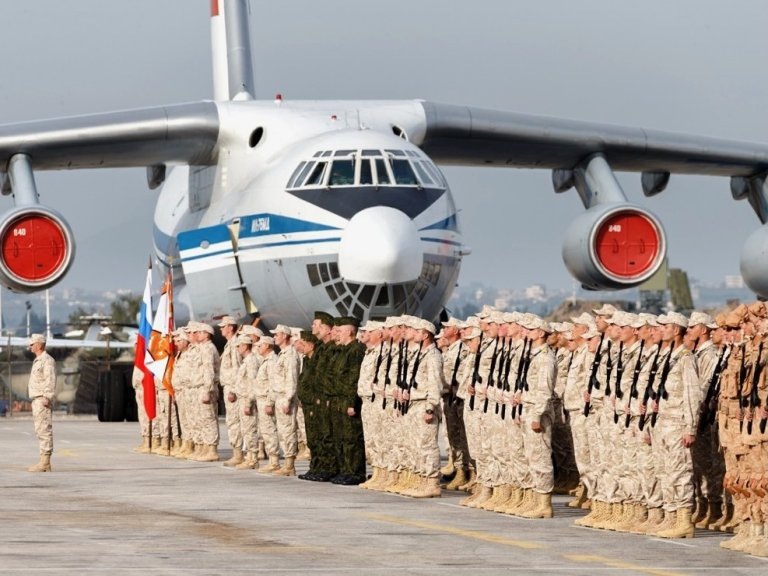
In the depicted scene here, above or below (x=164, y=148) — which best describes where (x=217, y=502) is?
below

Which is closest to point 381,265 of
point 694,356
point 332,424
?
point 332,424

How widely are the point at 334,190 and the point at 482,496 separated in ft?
20.7

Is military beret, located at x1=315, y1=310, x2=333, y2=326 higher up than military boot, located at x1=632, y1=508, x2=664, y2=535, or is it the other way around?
military beret, located at x1=315, y1=310, x2=333, y2=326

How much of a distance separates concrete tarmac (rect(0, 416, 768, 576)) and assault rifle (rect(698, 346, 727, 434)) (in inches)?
38.1

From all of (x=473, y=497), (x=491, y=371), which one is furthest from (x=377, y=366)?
(x=473, y=497)

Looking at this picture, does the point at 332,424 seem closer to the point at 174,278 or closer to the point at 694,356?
the point at 694,356

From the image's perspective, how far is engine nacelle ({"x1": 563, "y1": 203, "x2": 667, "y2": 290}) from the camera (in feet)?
74.2

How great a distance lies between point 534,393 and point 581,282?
9.34 meters

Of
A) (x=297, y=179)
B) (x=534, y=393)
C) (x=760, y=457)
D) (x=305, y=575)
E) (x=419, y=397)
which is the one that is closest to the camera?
(x=305, y=575)

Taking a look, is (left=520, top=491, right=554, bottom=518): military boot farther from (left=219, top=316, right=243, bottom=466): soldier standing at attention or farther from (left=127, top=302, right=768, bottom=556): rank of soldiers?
(left=219, top=316, right=243, bottom=466): soldier standing at attention

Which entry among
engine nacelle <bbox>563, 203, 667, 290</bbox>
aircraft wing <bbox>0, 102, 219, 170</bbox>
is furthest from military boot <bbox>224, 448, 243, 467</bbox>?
engine nacelle <bbox>563, 203, 667, 290</bbox>

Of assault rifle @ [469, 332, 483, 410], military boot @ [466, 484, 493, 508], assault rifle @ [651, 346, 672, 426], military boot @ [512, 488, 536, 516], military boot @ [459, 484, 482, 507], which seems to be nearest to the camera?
assault rifle @ [651, 346, 672, 426]

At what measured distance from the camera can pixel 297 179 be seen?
20.6 metres

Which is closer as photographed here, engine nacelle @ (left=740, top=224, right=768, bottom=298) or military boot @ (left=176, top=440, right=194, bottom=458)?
military boot @ (left=176, top=440, right=194, bottom=458)
